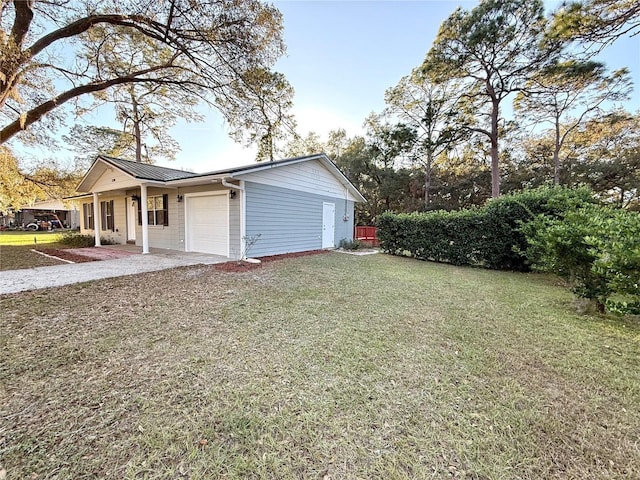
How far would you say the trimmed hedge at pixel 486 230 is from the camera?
7496 mm

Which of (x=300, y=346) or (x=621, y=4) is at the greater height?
(x=621, y=4)

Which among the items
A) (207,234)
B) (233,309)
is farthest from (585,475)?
(207,234)

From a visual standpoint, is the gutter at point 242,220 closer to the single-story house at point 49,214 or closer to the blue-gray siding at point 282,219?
the blue-gray siding at point 282,219

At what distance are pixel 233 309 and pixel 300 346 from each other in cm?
160

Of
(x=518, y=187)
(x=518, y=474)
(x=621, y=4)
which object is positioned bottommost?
A: (x=518, y=474)

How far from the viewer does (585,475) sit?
5.13 feet

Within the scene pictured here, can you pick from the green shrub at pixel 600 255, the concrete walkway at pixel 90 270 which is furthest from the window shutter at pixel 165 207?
the green shrub at pixel 600 255

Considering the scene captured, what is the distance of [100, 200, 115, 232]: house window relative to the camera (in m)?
13.2

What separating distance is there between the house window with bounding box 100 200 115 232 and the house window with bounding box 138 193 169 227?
4025 millimetres

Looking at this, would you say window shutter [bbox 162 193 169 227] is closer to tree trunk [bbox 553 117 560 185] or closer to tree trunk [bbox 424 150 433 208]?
tree trunk [bbox 424 150 433 208]

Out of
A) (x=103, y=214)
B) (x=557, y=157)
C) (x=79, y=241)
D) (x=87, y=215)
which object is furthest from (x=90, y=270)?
(x=557, y=157)

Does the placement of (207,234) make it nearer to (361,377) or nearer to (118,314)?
(118,314)

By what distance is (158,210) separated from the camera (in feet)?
34.6

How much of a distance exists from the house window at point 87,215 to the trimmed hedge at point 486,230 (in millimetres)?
15969
